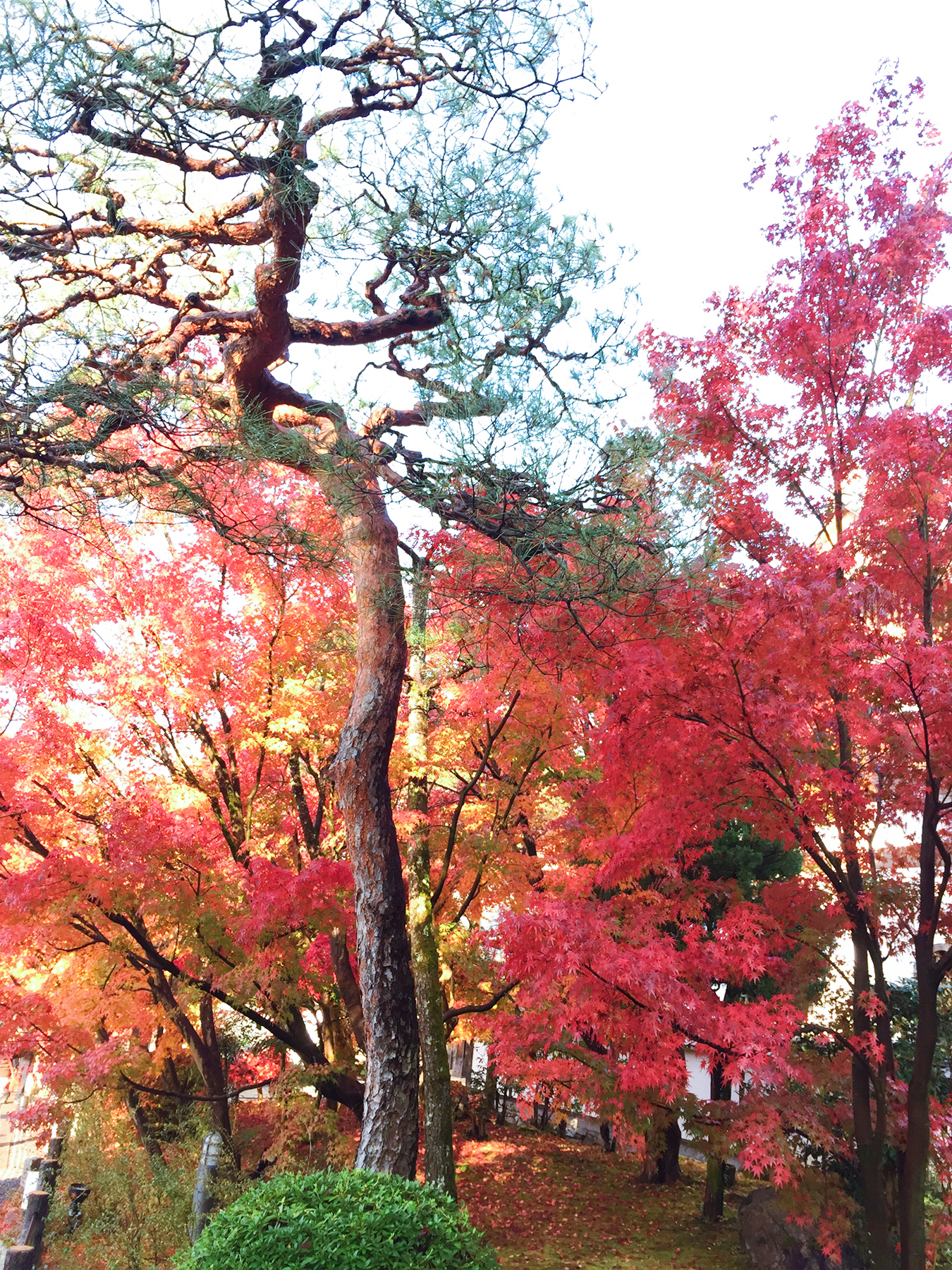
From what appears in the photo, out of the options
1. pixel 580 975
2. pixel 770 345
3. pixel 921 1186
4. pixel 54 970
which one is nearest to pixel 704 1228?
pixel 921 1186

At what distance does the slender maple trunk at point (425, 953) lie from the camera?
7.39 meters

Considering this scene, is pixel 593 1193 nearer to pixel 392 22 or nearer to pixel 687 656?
pixel 687 656

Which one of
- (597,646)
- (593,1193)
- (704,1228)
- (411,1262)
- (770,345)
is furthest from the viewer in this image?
(593,1193)

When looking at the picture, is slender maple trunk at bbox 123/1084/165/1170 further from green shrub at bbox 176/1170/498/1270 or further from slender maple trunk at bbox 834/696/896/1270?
slender maple trunk at bbox 834/696/896/1270

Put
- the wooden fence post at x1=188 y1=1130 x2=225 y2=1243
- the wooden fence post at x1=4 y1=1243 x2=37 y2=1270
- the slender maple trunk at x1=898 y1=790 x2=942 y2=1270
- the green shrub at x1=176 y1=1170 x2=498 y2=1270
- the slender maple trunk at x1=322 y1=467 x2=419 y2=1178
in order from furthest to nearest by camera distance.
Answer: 1. the wooden fence post at x1=4 y1=1243 x2=37 y2=1270
2. the wooden fence post at x1=188 y1=1130 x2=225 y2=1243
3. the slender maple trunk at x1=898 y1=790 x2=942 y2=1270
4. the slender maple trunk at x1=322 y1=467 x2=419 y2=1178
5. the green shrub at x1=176 y1=1170 x2=498 y2=1270

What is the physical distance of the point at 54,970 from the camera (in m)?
10.6

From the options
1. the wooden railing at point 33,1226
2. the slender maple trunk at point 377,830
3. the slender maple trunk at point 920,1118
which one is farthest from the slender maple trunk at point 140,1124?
the slender maple trunk at point 920,1118

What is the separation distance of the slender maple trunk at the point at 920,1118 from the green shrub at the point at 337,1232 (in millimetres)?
3188

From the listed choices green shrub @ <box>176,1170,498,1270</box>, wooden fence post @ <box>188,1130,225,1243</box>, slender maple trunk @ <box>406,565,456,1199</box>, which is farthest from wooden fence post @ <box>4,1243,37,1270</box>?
green shrub @ <box>176,1170,498,1270</box>

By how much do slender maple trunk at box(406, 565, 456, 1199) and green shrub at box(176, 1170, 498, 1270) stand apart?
287 centimetres

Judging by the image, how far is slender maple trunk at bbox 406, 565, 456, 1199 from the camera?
7387 millimetres

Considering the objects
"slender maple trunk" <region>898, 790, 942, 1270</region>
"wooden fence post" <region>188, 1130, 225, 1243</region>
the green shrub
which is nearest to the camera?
the green shrub

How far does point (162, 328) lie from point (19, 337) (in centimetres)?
86

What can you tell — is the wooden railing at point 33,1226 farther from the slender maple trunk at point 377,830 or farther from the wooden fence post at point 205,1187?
the slender maple trunk at point 377,830
